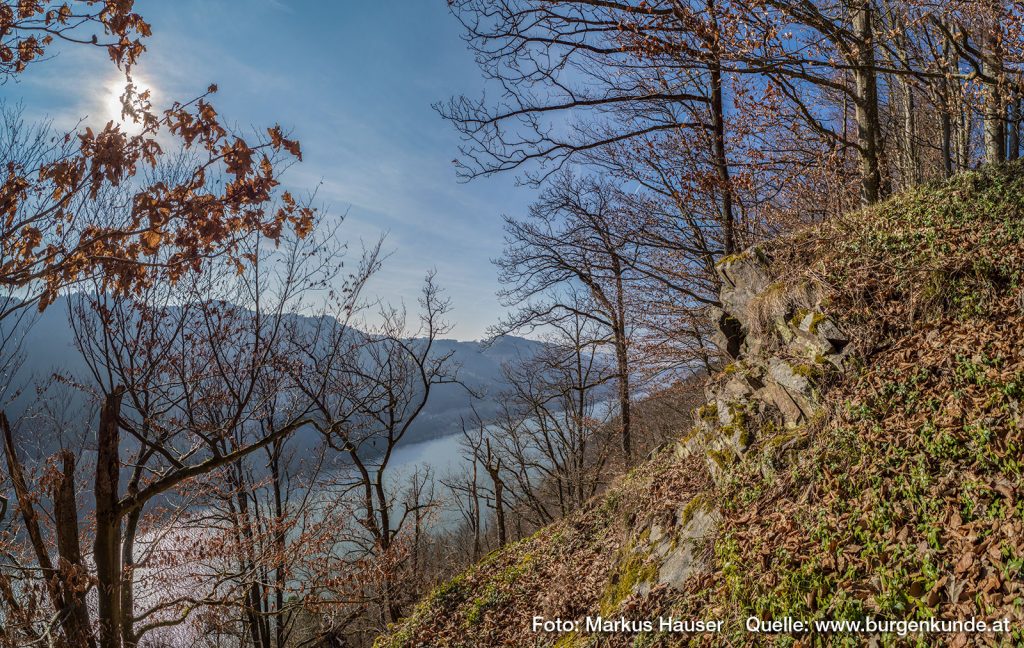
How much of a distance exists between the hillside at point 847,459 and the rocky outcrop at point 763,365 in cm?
2

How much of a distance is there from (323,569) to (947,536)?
807cm

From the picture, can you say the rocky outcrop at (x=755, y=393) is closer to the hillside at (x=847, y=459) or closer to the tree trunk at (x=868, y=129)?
the hillside at (x=847, y=459)

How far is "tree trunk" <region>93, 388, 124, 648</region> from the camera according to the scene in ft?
13.0

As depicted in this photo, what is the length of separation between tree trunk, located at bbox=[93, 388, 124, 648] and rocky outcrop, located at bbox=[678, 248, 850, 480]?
5.80 m

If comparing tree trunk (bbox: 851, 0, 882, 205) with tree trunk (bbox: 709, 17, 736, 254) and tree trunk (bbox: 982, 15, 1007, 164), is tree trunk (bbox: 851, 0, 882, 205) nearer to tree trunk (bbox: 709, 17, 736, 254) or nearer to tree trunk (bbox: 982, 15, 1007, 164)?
tree trunk (bbox: 982, 15, 1007, 164)

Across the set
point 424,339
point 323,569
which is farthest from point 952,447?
point 424,339

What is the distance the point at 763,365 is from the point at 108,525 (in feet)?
22.3

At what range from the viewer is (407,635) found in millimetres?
7484

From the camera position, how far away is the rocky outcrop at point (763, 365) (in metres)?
4.70

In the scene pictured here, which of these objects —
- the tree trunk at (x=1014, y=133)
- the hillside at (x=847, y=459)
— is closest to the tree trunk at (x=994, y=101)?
the tree trunk at (x=1014, y=133)

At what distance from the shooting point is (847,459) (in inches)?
152

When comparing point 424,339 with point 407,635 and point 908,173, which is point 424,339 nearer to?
point 407,635

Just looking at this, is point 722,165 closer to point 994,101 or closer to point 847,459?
point 994,101

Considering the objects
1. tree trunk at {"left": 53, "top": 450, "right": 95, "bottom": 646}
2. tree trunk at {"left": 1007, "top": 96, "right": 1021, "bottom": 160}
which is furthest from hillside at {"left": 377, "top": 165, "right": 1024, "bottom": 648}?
tree trunk at {"left": 53, "top": 450, "right": 95, "bottom": 646}
